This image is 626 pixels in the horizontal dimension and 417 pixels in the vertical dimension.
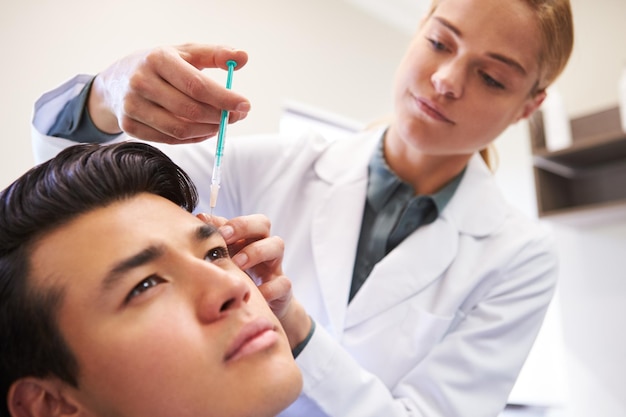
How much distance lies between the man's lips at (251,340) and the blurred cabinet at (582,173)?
2.34 metres

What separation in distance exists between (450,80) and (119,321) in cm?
96

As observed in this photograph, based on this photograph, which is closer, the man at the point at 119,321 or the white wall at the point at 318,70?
the man at the point at 119,321

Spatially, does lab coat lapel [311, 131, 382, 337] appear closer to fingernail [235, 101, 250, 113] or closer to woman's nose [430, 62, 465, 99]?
woman's nose [430, 62, 465, 99]

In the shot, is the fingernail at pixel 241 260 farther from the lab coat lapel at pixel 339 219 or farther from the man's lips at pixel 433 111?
the man's lips at pixel 433 111

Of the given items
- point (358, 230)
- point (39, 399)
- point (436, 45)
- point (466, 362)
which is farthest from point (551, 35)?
point (39, 399)

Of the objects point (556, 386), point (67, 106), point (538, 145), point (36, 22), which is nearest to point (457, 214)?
point (67, 106)

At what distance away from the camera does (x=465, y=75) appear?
4.31ft

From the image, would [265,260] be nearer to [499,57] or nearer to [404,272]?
[404,272]

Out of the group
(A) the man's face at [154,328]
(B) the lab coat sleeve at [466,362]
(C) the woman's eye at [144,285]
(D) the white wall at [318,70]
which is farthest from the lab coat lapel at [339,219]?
(D) the white wall at [318,70]

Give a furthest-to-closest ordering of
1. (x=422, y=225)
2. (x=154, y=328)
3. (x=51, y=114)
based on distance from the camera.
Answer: (x=422, y=225)
(x=51, y=114)
(x=154, y=328)

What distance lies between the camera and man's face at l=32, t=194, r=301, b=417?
765 millimetres

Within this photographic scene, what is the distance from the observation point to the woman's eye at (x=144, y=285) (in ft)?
2.61

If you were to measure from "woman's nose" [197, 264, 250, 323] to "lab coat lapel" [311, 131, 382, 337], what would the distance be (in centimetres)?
52

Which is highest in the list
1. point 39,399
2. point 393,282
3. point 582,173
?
point 39,399
